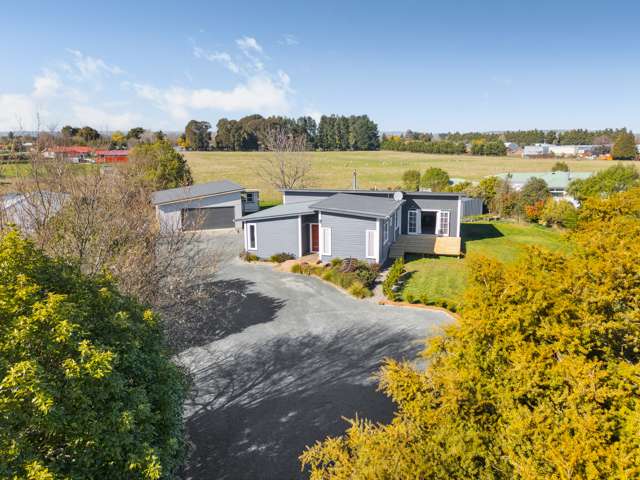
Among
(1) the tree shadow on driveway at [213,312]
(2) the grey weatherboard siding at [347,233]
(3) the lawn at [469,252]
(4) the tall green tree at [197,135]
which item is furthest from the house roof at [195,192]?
(4) the tall green tree at [197,135]

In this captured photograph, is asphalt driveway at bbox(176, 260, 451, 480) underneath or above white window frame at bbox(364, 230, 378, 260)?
underneath

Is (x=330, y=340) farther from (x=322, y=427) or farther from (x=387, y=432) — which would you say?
(x=387, y=432)

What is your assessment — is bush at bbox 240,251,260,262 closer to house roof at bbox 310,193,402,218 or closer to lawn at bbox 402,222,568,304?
house roof at bbox 310,193,402,218

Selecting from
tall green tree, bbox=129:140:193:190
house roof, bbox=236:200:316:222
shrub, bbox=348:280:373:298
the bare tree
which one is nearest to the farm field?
the bare tree

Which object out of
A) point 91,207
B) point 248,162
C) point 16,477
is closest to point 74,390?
point 16,477

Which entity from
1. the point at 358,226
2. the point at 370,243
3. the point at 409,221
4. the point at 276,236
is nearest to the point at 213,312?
the point at 276,236

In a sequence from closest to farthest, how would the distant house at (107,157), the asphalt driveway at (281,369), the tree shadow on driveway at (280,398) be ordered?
the tree shadow on driveway at (280,398) < the asphalt driveway at (281,369) < the distant house at (107,157)

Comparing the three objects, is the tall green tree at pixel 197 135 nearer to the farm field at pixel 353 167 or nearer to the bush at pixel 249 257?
the farm field at pixel 353 167

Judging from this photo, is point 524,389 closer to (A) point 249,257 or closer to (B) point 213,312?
(B) point 213,312
